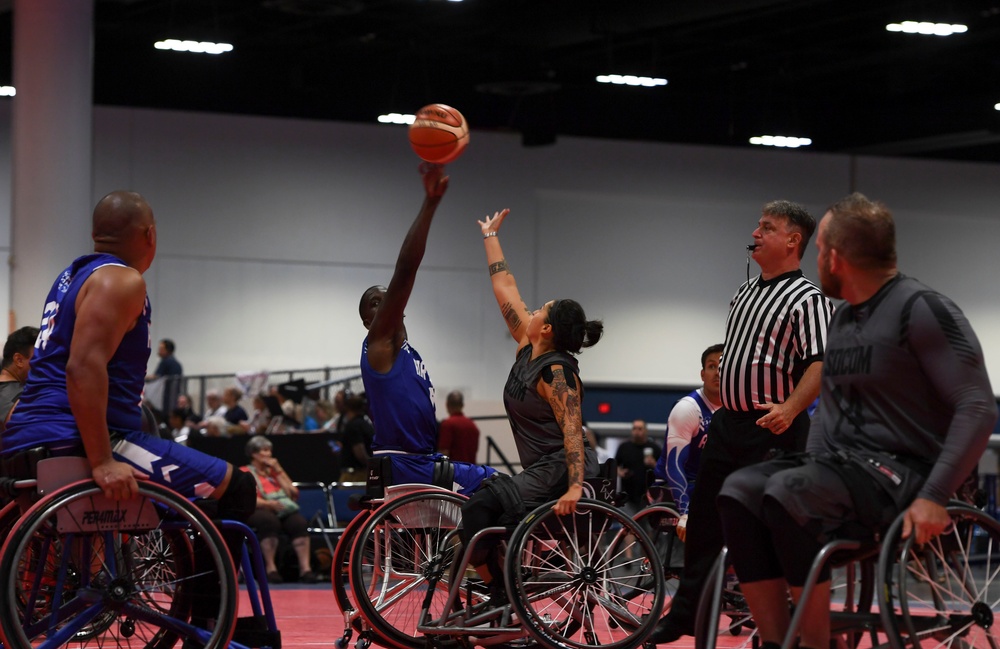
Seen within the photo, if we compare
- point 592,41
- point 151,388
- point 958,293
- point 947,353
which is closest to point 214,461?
point 947,353

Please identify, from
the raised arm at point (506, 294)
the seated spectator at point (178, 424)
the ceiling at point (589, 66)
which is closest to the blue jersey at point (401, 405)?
the raised arm at point (506, 294)

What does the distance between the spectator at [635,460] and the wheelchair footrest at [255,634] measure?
22.9ft

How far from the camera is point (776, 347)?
4664 millimetres

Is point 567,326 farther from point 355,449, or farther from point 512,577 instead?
point 355,449

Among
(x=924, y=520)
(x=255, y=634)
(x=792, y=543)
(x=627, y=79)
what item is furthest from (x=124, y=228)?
(x=627, y=79)

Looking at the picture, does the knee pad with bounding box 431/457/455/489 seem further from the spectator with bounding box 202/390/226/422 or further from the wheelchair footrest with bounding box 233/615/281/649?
the spectator with bounding box 202/390/226/422

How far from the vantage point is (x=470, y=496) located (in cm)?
514

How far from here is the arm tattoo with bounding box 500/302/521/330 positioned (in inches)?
229

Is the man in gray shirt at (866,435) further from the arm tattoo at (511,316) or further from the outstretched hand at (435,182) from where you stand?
the arm tattoo at (511,316)

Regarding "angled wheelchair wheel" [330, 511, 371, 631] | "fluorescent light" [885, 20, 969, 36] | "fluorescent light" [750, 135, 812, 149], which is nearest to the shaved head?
"angled wheelchair wheel" [330, 511, 371, 631]

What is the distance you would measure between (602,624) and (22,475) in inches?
93.3

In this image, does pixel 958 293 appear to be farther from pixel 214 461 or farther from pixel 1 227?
pixel 214 461

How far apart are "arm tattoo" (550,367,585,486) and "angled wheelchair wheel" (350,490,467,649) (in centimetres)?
47

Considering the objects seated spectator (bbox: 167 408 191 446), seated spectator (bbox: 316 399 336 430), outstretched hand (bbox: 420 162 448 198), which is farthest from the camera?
seated spectator (bbox: 316 399 336 430)
